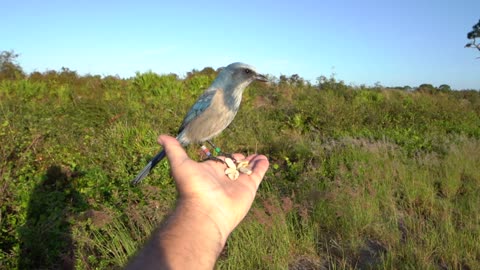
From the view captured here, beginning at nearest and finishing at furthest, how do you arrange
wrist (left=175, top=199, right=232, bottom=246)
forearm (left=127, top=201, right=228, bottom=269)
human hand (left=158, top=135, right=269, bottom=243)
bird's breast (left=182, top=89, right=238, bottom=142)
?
forearm (left=127, top=201, right=228, bottom=269) < wrist (left=175, top=199, right=232, bottom=246) < human hand (left=158, top=135, right=269, bottom=243) < bird's breast (left=182, top=89, right=238, bottom=142)

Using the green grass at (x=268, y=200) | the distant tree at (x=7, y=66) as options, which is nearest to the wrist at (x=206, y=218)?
the green grass at (x=268, y=200)

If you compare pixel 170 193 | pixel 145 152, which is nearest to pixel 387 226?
pixel 170 193

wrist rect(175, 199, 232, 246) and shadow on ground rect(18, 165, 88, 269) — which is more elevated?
wrist rect(175, 199, 232, 246)

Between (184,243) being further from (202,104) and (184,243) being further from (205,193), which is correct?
(202,104)

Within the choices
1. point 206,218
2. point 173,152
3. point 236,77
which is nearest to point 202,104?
point 236,77

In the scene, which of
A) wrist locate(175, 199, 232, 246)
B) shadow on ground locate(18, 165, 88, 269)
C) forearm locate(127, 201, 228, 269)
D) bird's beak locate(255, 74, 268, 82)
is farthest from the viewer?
shadow on ground locate(18, 165, 88, 269)

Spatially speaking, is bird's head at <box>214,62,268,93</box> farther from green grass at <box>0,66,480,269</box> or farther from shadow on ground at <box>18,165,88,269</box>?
shadow on ground at <box>18,165,88,269</box>

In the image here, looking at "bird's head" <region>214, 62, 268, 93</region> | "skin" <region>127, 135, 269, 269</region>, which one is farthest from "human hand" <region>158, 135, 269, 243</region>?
"bird's head" <region>214, 62, 268, 93</region>
